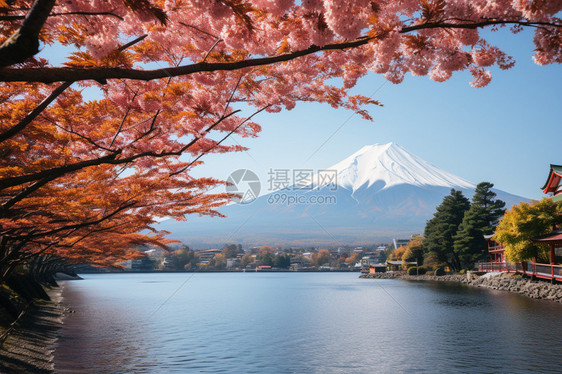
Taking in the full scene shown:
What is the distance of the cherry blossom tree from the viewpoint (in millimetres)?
5023

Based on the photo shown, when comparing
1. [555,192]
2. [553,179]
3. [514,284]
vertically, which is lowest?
[514,284]

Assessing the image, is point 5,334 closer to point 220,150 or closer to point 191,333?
point 191,333

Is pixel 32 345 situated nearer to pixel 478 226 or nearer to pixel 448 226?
pixel 478 226

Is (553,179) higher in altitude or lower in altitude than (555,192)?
higher

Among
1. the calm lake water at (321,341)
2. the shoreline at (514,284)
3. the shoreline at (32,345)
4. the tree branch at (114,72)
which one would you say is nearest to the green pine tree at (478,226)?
the shoreline at (514,284)

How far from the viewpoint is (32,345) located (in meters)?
13.7

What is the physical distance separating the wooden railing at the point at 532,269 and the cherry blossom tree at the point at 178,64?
26.7 metres

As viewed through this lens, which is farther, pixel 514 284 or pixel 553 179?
pixel 514 284

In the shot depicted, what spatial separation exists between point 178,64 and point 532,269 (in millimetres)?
35181

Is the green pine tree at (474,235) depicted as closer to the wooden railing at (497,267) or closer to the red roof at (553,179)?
the wooden railing at (497,267)

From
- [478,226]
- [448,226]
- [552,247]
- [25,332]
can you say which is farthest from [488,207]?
[25,332]

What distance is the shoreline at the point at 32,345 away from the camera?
11164 millimetres

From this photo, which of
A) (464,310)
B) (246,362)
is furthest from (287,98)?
(464,310)

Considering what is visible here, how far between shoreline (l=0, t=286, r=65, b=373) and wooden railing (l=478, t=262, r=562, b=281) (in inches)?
1170
